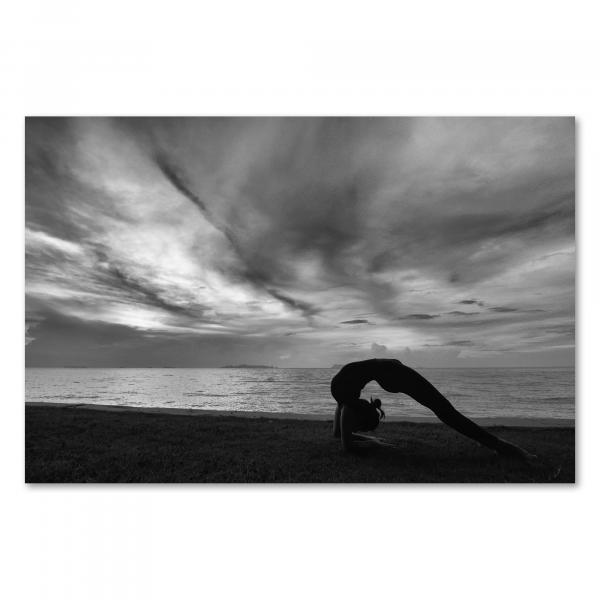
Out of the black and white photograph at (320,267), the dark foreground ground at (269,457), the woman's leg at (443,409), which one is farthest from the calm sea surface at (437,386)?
the woman's leg at (443,409)

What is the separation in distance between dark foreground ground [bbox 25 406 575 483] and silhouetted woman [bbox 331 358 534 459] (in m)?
0.23

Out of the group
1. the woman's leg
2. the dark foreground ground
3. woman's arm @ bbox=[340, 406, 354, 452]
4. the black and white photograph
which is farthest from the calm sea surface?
woman's arm @ bbox=[340, 406, 354, 452]

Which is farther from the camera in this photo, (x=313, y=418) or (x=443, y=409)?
(x=313, y=418)

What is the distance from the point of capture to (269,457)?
3760 millimetres

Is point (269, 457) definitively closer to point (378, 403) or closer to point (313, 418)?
point (378, 403)

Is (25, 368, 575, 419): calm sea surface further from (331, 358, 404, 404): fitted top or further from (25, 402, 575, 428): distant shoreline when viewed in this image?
(331, 358, 404, 404): fitted top

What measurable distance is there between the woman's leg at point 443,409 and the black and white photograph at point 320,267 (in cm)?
2

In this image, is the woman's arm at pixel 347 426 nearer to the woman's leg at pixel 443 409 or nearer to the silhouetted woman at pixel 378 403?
the silhouetted woman at pixel 378 403

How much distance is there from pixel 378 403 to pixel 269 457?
1356 millimetres

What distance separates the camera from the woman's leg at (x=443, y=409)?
3686 millimetres

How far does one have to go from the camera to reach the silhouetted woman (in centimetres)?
372

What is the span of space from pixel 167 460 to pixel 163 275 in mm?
2093

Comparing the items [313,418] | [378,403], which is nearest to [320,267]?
[378,403]

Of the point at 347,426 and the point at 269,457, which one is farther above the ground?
the point at 347,426
